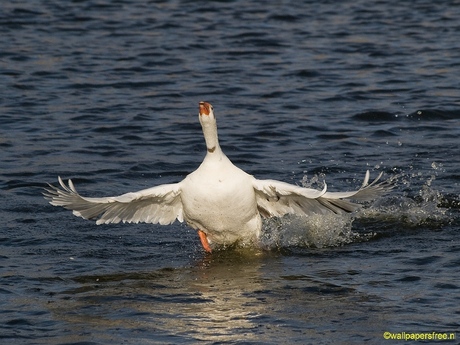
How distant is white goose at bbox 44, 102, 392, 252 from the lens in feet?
31.8

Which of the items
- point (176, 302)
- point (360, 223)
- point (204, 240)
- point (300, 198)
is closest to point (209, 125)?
point (300, 198)

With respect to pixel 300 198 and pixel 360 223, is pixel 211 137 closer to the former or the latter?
pixel 300 198

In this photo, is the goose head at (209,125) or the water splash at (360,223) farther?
the water splash at (360,223)

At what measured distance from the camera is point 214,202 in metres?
9.75

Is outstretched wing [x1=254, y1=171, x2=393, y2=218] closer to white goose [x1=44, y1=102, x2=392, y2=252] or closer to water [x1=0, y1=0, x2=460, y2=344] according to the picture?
white goose [x1=44, y1=102, x2=392, y2=252]

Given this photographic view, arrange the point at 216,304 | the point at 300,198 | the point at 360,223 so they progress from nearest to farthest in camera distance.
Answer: the point at 216,304 < the point at 300,198 < the point at 360,223

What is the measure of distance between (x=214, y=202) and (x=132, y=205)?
0.95 meters

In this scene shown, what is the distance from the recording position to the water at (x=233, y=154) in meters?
8.52

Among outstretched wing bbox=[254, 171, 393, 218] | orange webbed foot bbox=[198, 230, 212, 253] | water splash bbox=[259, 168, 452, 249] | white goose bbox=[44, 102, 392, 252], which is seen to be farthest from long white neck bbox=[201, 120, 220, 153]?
water splash bbox=[259, 168, 452, 249]

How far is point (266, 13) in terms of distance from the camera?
2234 cm

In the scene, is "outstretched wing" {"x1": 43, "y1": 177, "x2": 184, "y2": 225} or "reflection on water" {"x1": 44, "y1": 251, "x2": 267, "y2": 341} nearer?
"reflection on water" {"x1": 44, "y1": 251, "x2": 267, "y2": 341}

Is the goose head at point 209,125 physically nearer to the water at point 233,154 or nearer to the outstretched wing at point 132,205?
the outstretched wing at point 132,205

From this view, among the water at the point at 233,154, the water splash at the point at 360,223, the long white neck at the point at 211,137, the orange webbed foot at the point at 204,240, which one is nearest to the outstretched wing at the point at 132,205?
the orange webbed foot at the point at 204,240

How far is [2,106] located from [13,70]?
2223 mm
